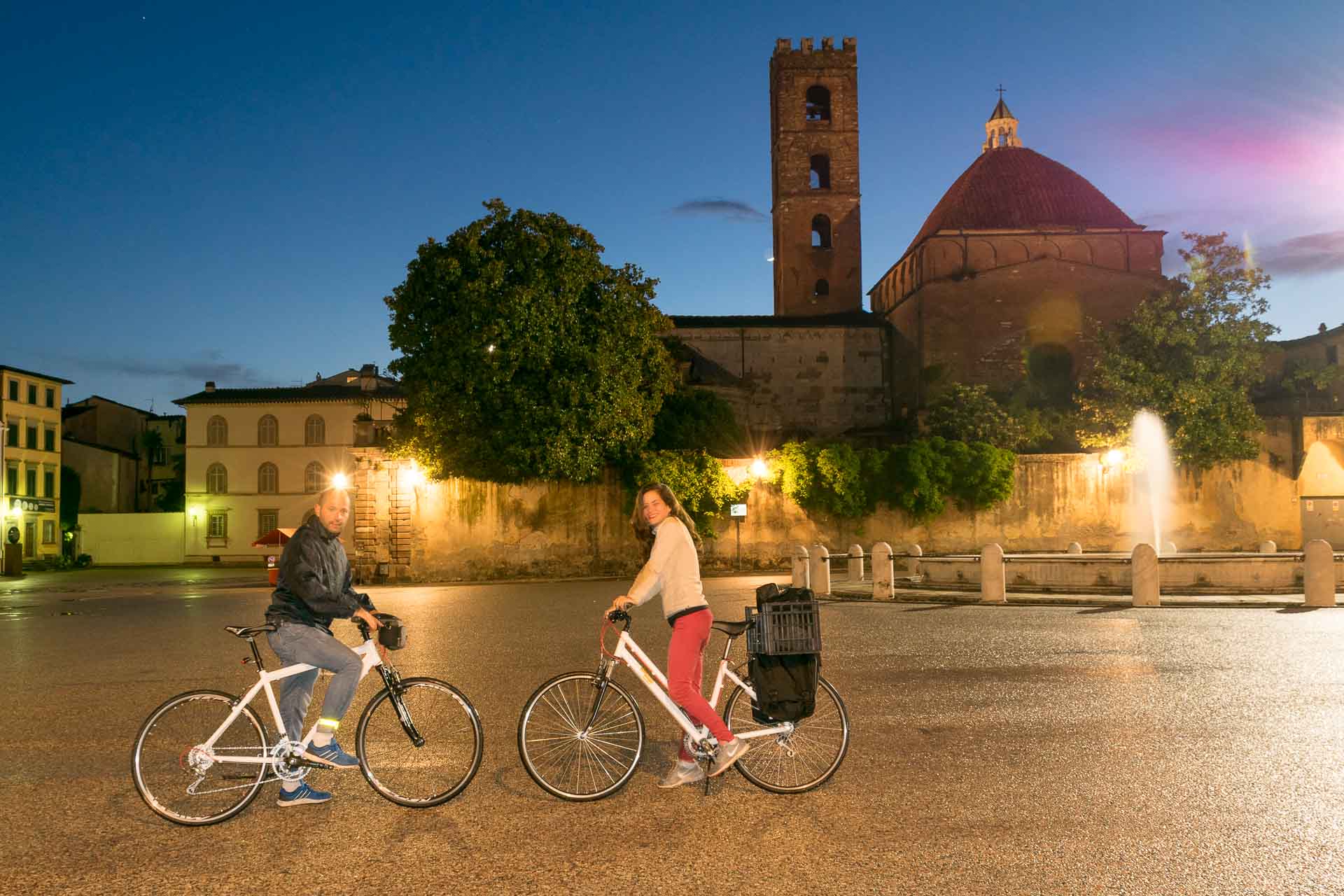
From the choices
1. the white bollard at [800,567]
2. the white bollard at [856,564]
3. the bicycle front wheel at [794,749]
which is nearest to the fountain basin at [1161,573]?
the white bollard at [856,564]

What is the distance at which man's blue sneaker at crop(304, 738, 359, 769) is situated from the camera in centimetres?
578

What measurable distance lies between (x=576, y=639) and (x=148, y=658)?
5.18 metres

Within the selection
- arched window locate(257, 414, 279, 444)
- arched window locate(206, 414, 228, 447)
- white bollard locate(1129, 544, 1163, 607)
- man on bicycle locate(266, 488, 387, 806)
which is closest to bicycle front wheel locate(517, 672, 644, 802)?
man on bicycle locate(266, 488, 387, 806)

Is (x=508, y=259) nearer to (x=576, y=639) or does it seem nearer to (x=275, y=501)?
(x=576, y=639)

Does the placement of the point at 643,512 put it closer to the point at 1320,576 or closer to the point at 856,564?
the point at 1320,576

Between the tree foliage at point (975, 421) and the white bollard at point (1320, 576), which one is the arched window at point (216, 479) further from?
the white bollard at point (1320, 576)

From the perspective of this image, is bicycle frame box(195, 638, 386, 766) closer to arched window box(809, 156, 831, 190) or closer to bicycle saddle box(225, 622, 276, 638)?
bicycle saddle box(225, 622, 276, 638)

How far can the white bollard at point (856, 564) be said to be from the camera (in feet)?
84.5

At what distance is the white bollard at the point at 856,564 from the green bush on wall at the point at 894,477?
8.20 metres

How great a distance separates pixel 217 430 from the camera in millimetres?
58812

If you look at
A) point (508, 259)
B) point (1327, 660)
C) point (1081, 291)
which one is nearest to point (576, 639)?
point (1327, 660)

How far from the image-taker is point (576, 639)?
47.2ft

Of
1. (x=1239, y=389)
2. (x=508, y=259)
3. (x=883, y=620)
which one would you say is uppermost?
(x=508, y=259)

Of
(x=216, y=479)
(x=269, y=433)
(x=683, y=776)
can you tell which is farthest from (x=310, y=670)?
(x=216, y=479)
